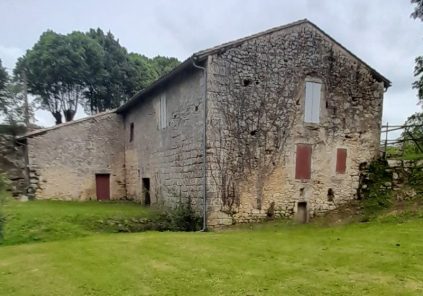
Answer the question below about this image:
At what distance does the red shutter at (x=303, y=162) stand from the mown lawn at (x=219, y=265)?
9.38 ft

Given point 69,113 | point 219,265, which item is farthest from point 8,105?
point 69,113

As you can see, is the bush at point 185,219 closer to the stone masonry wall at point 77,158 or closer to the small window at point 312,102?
the small window at point 312,102

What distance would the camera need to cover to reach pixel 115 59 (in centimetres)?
2933

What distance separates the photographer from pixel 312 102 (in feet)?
38.4

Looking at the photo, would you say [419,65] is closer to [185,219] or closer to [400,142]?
[400,142]

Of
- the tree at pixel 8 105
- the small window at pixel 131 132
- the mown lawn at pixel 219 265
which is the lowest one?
the mown lawn at pixel 219 265

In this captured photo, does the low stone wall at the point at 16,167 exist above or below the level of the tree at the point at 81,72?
below

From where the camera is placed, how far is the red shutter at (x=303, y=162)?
11453mm

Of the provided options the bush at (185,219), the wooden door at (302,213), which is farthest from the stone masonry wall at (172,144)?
the wooden door at (302,213)

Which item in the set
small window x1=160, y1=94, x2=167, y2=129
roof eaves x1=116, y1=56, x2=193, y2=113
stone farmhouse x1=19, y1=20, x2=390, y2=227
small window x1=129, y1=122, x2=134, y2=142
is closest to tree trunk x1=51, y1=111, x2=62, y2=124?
roof eaves x1=116, y1=56, x2=193, y2=113

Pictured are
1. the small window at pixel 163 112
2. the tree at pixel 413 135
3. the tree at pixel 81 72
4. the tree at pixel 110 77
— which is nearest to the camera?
the small window at pixel 163 112

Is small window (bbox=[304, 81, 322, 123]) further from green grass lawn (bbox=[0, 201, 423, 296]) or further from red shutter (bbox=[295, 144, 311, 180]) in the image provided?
green grass lawn (bbox=[0, 201, 423, 296])

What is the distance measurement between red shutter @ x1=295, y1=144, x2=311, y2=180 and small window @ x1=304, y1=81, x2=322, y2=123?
3.30 ft

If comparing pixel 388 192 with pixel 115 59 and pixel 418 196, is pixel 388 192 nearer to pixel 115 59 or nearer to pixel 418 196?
pixel 418 196
